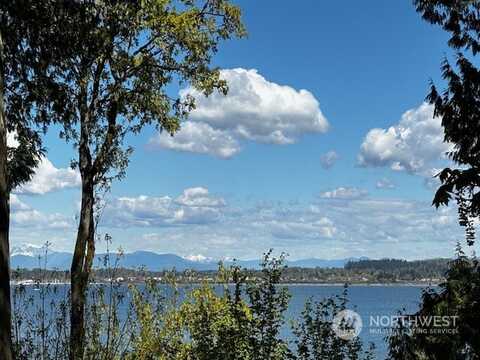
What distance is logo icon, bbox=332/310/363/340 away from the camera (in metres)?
7.79

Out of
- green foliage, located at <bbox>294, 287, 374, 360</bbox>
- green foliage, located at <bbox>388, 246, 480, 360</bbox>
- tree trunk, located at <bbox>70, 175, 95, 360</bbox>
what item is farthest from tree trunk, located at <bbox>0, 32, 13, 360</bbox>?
tree trunk, located at <bbox>70, 175, 95, 360</bbox>

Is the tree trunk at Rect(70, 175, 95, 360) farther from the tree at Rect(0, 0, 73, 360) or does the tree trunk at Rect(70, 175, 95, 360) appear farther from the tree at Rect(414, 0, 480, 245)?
the tree at Rect(414, 0, 480, 245)

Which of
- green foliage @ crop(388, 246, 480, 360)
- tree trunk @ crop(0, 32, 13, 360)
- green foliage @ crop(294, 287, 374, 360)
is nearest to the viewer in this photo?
tree trunk @ crop(0, 32, 13, 360)

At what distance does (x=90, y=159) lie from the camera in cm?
1204

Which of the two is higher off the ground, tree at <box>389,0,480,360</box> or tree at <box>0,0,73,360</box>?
tree at <box>0,0,73,360</box>

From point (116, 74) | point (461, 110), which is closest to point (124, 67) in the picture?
point (116, 74)

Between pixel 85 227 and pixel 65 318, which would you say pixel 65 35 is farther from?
pixel 65 318

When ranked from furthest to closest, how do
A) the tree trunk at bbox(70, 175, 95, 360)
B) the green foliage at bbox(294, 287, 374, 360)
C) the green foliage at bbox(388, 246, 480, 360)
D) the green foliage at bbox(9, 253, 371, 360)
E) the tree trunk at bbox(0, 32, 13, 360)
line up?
1. the tree trunk at bbox(70, 175, 95, 360)
2. the green foliage at bbox(294, 287, 374, 360)
3. the green foliage at bbox(9, 253, 371, 360)
4. the green foliage at bbox(388, 246, 480, 360)
5. the tree trunk at bbox(0, 32, 13, 360)

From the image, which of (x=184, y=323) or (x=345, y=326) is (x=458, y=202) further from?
(x=184, y=323)

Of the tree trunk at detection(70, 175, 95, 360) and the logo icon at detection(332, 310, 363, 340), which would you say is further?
the tree trunk at detection(70, 175, 95, 360)

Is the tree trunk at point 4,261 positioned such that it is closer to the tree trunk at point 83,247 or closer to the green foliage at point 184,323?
the green foliage at point 184,323

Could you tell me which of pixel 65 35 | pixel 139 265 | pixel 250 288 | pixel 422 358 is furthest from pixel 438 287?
pixel 65 35

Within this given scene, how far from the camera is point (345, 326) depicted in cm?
784

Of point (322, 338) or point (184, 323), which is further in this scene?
point (184, 323)
